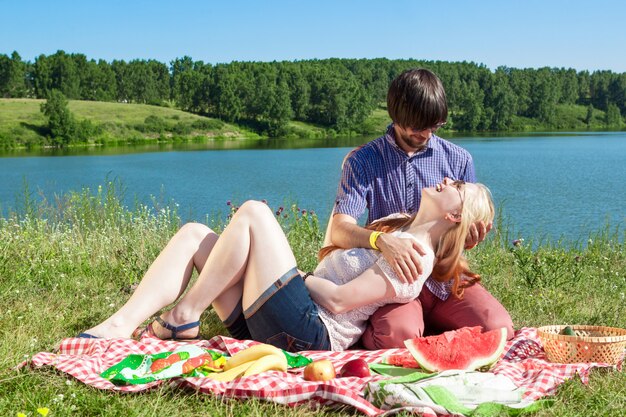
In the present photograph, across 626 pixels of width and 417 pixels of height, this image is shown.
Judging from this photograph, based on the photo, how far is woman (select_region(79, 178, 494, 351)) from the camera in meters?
3.57

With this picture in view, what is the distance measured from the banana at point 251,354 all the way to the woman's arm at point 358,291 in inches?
16.3

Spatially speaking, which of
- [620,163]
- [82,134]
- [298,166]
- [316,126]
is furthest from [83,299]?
[316,126]

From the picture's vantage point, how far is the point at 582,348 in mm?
3516

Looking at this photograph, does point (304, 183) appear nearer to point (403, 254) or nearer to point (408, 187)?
point (408, 187)

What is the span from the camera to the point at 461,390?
3.02 m

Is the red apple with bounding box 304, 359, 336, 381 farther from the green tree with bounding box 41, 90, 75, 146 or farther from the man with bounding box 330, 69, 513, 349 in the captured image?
the green tree with bounding box 41, 90, 75, 146

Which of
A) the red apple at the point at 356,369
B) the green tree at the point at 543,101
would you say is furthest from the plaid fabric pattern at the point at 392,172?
the green tree at the point at 543,101

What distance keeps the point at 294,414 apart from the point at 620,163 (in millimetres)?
35652

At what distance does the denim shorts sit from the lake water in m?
5.34

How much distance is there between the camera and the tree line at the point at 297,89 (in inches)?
3679

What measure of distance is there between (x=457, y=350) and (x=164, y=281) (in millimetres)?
1628

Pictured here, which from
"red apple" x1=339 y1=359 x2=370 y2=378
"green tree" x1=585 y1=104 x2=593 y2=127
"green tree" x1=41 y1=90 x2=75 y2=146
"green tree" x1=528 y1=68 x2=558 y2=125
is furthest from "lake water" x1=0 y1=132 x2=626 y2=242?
"green tree" x1=585 y1=104 x2=593 y2=127

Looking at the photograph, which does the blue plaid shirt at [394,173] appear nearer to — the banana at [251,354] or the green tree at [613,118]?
the banana at [251,354]

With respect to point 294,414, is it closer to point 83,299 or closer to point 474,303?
point 474,303
